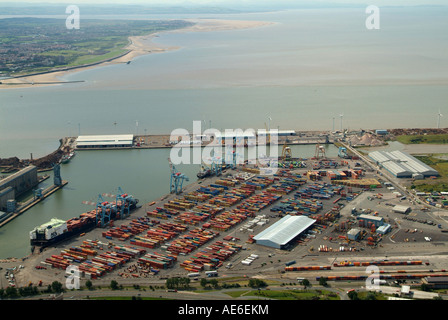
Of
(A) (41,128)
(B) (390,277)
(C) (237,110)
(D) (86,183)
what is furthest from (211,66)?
(B) (390,277)

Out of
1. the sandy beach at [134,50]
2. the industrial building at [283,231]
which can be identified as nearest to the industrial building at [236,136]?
the industrial building at [283,231]

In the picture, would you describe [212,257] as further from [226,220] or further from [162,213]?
[162,213]

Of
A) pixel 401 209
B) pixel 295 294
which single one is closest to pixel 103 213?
pixel 295 294

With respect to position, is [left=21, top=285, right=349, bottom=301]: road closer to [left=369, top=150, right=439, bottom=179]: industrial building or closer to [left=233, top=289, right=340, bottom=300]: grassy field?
[left=233, top=289, right=340, bottom=300]: grassy field

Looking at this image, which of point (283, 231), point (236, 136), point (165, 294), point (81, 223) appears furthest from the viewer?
point (236, 136)

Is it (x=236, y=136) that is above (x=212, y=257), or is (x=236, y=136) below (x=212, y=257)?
above

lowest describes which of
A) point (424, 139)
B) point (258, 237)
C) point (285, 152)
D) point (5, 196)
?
point (258, 237)

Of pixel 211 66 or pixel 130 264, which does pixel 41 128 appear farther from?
pixel 211 66
